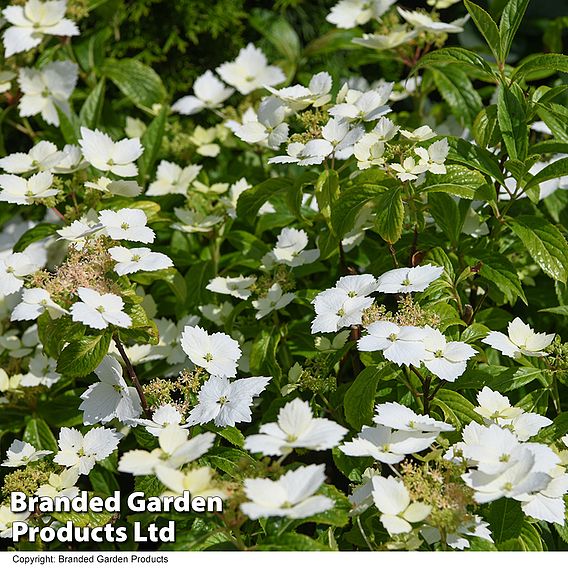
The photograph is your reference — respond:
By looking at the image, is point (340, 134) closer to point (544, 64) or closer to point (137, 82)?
point (544, 64)

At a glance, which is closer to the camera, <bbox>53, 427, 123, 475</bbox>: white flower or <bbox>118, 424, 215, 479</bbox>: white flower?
<bbox>118, 424, 215, 479</bbox>: white flower

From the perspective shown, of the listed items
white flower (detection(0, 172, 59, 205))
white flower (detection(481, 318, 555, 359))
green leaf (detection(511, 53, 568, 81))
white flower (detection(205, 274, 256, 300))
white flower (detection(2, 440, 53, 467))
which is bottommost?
white flower (detection(2, 440, 53, 467))

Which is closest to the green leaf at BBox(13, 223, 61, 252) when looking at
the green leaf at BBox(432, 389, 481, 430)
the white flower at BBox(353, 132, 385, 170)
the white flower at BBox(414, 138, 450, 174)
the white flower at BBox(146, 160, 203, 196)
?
the white flower at BBox(146, 160, 203, 196)

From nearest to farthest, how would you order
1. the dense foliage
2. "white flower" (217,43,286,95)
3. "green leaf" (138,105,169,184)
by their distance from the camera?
A: 1. the dense foliage
2. "green leaf" (138,105,169,184)
3. "white flower" (217,43,286,95)

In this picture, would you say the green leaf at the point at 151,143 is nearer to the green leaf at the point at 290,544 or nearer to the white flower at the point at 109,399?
the white flower at the point at 109,399

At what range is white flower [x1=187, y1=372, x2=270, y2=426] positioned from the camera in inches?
51.1

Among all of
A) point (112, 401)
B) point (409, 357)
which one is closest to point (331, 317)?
point (409, 357)

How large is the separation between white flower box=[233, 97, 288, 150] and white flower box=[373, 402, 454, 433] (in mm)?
653

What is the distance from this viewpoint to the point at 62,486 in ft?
4.44

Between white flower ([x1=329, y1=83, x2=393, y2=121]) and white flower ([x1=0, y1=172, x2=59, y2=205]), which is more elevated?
white flower ([x1=329, y1=83, x2=393, y2=121])

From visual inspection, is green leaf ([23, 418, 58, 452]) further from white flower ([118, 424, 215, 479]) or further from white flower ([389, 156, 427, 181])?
white flower ([389, 156, 427, 181])

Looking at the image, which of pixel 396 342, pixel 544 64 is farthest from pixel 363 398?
pixel 544 64

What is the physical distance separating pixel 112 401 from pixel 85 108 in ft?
3.12

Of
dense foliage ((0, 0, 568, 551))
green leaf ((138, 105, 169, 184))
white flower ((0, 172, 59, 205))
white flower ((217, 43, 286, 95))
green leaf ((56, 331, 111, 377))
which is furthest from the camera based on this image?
white flower ((217, 43, 286, 95))
